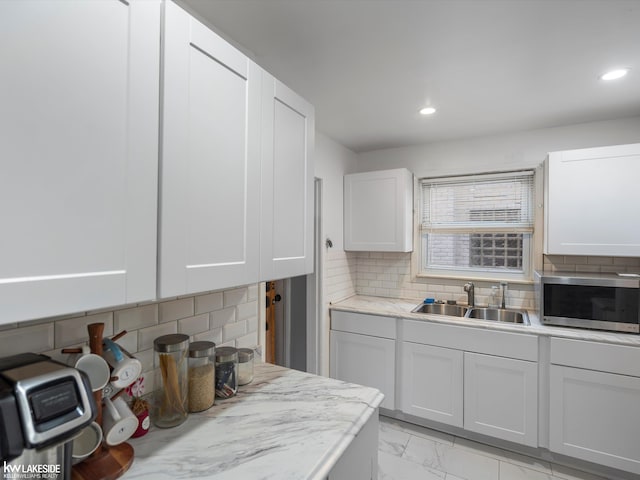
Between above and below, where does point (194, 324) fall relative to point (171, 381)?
above

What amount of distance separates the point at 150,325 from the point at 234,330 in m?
0.46

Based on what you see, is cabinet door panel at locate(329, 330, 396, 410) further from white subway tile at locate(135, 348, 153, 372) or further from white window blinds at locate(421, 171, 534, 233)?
white subway tile at locate(135, 348, 153, 372)

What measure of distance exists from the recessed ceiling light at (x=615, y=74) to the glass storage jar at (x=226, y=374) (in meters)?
2.51

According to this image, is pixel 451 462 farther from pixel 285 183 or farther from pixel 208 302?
pixel 285 183

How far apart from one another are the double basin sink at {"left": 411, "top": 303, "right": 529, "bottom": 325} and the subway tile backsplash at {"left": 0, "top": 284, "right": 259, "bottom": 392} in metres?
1.70

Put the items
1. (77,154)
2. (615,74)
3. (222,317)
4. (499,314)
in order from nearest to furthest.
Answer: (77,154) < (222,317) < (615,74) < (499,314)

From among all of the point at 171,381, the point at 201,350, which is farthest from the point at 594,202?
the point at 171,381

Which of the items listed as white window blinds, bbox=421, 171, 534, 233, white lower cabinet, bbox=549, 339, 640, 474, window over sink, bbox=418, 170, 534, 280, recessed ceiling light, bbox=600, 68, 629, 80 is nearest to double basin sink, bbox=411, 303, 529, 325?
window over sink, bbox=418, 170, 534, 280

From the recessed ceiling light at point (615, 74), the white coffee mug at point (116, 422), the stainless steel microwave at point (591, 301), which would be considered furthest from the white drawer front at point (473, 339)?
the white coffee mug at point (116, 422)

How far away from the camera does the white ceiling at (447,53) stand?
138cm

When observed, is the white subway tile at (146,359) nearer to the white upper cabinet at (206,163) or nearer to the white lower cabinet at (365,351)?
the white upper cabinet at (206,163)

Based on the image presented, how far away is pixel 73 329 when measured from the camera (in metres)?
0.99

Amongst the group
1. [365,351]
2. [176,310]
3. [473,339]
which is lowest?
[365,351]

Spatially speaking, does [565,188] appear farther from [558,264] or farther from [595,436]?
[595,436]
